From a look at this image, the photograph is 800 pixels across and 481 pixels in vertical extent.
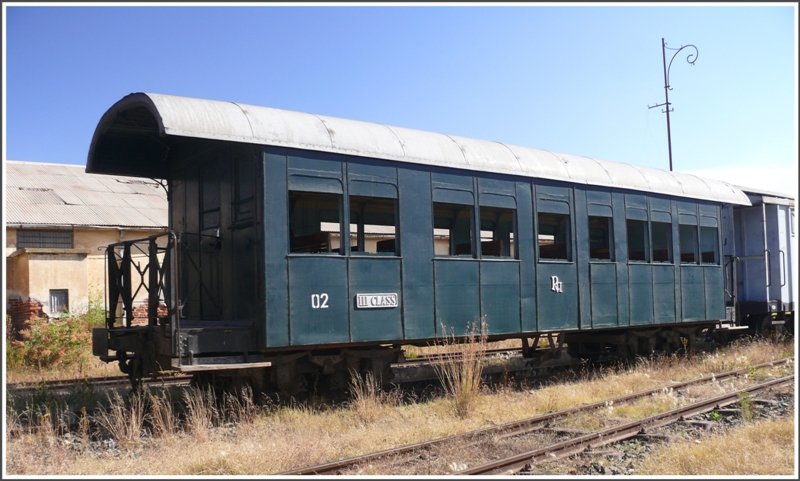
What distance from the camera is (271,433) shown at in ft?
27.2

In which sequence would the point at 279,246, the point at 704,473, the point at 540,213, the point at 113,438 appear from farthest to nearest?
the point at 540,213 → the point at 279,246 → the point at 113,438 → the point at 704,473

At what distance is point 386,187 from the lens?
10.1m

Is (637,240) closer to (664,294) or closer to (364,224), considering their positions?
(664,294)

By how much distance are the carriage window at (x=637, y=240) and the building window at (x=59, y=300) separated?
12914 millimetres

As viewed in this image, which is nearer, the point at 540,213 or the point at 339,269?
the point at 339,269

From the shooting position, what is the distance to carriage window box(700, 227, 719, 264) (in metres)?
15.4

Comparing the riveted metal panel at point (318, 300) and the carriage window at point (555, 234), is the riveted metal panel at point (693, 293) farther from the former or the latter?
the riveted metal panel at point (318, 300)

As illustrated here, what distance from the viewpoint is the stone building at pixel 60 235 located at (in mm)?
17484

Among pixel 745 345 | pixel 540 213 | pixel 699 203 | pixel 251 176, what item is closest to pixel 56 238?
pixel 251 176

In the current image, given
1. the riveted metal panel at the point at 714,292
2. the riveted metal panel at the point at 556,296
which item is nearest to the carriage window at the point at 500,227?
the riveted metal panel at the point at 556,296

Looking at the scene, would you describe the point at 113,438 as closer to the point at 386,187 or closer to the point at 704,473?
the point at 386,187

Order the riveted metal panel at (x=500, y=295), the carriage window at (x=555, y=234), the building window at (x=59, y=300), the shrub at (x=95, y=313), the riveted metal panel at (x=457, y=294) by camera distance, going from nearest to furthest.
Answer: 1. the riveted metal panel at (x=457, y=294)
2. the riveted metal panel at (x=500, y=295)
3. the carriage window at (x=555, y=234)
4. the shrub at (x=95, y=313)
5. the building window at (x=59, y=300)

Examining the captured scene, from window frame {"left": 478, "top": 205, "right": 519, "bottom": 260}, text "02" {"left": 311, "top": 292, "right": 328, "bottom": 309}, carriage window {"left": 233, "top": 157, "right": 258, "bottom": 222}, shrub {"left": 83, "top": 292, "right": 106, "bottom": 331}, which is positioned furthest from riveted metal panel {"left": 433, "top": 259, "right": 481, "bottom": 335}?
shrub {"left": 83, "top": 292, "right": 106, "bottom": 331}

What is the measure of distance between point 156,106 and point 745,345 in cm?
1382
